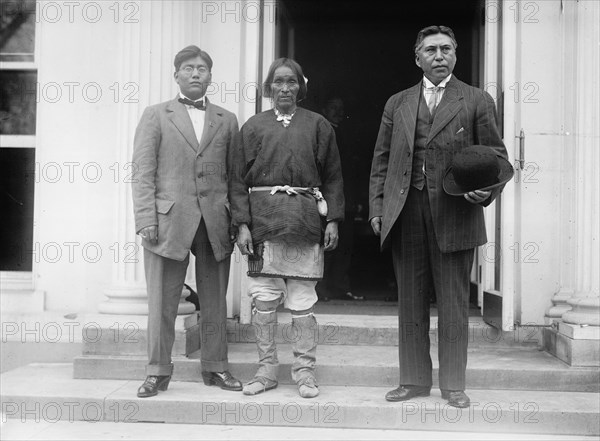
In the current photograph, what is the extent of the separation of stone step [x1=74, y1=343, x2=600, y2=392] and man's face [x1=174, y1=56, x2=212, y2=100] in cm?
168

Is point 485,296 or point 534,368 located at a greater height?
point 485,296

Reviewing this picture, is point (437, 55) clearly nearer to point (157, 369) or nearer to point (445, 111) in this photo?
point (445, 111)

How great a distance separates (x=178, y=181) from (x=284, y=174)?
628 mm

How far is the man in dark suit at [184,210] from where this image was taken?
4238 millimetres

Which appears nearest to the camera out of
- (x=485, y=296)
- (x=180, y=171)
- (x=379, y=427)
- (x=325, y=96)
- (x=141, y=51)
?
(x=379, y=427)

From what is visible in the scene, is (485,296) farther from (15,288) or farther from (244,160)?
(15,288)

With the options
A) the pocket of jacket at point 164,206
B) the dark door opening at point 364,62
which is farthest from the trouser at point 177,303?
the dark door opening at point 364,62

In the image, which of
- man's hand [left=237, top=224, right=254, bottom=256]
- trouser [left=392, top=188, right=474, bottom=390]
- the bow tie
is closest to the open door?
trouser [left=392, top=188, right=474, bottom=390]

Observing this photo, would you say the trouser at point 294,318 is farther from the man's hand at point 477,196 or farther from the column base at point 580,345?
the column base at point 580,345

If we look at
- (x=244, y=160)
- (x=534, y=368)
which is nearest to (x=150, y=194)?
(x=244, y=160)

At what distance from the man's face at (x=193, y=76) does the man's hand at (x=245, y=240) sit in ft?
2.84

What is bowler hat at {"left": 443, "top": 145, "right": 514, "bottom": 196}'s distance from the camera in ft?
12.4

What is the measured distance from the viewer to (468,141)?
4.04m

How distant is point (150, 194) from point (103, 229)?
52.3 inches
